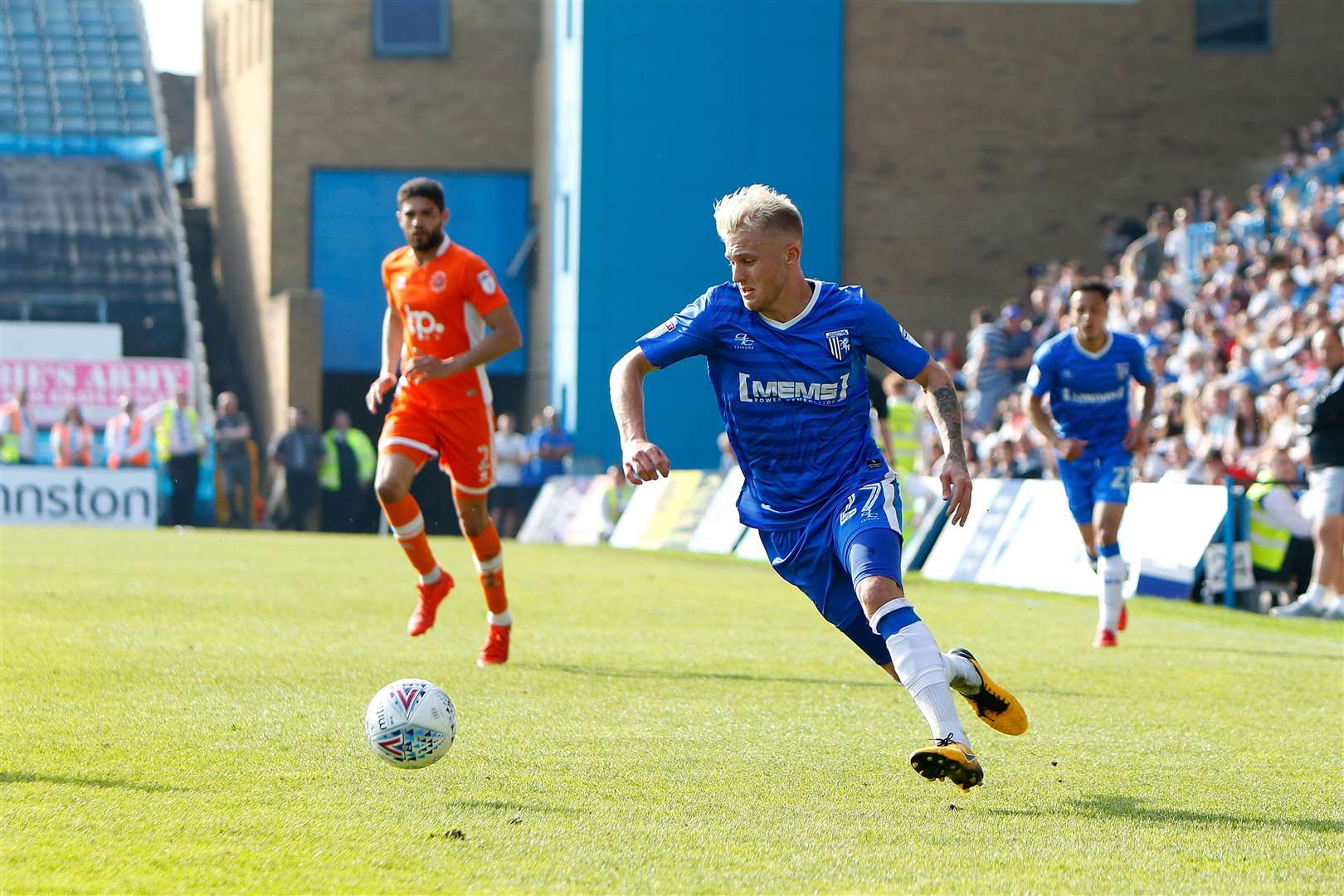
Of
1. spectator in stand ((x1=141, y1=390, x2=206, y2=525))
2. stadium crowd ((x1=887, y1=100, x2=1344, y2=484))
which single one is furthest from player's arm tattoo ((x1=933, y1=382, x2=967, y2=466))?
spectator in stand ((x1=141, y1=390, x2=206, y2=525))

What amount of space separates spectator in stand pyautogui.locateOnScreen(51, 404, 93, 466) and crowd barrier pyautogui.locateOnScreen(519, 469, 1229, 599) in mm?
11212

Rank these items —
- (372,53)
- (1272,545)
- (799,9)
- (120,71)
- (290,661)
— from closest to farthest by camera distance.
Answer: (290,661)
(1272,545)
(799,9)
(372,53)
(120,71)

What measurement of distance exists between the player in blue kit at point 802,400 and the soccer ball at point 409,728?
3.62 ft

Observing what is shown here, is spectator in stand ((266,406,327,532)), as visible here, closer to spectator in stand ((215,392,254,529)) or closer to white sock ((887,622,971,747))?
spectator in stand ((215,392,254,529))

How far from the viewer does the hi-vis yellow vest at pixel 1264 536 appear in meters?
15.6

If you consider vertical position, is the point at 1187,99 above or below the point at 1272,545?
above

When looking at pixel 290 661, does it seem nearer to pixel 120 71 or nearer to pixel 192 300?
pixel 192 300

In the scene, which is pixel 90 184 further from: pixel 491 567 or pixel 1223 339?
pixel 491 567

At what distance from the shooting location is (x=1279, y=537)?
15617 mm

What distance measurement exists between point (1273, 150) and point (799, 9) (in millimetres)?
9178

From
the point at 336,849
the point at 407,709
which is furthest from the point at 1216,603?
the point at 336,849

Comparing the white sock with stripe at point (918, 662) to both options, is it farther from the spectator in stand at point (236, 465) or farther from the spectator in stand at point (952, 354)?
the spectator in stand at point (236, 465)

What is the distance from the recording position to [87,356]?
40531 millimetres

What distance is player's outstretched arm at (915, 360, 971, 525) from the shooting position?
19.6 feet
